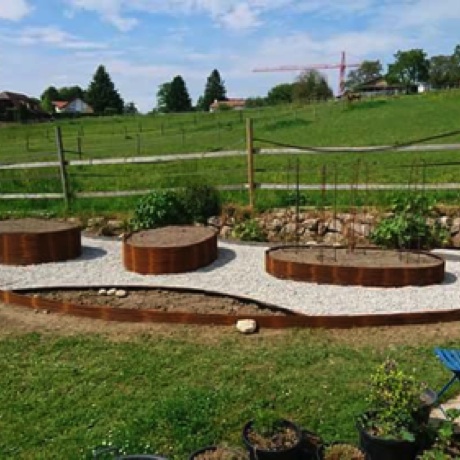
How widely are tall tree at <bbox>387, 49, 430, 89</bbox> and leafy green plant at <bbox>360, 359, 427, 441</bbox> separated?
90902mm

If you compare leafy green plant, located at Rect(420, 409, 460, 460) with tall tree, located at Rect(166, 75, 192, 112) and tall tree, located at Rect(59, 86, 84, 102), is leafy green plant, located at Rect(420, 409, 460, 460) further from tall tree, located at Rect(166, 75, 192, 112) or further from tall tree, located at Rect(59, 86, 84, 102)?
tall tree, located at Rect(59, 86, 84, 102)

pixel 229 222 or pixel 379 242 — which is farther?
pixel 229 222

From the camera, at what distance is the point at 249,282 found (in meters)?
5.70

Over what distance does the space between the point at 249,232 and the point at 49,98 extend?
3066 inches

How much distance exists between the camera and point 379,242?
673cm

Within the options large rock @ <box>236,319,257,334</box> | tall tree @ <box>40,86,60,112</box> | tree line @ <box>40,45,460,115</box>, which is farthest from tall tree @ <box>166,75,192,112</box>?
large rock @ <box>236,319,257,334</box>

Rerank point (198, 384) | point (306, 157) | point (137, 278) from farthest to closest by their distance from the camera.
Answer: point (306, 157), point (137, 278), point (198, 384)

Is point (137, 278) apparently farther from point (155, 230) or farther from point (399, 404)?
point (399, 404)

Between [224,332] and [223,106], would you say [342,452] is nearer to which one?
[224,332]

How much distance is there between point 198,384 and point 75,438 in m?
0.85

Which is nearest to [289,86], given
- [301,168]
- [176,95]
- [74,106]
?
[176,95]

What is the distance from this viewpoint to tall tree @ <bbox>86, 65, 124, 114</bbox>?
70500 mm

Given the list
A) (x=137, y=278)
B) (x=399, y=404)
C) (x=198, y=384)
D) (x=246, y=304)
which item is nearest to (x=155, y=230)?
(x=137, y=278)

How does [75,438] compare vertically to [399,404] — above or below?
below
